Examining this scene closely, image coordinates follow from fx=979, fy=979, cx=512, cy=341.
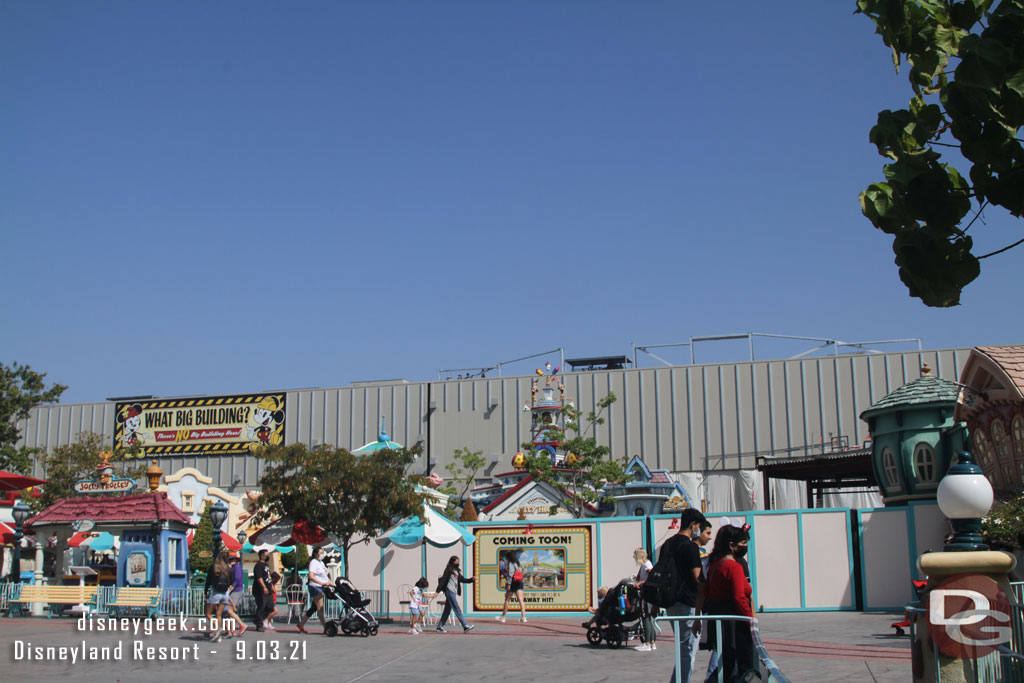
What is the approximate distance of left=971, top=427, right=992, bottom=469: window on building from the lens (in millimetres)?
21578

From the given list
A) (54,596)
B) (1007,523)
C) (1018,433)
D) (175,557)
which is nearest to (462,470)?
(175,557)

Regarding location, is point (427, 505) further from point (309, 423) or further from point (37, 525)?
point (309, 423)

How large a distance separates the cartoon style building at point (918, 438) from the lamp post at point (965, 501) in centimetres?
1570

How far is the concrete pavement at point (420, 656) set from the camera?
11.7m

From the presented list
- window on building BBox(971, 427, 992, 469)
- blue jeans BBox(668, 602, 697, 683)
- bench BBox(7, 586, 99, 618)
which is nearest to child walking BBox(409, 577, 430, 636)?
bench BBox(7, 586, 99, 618)


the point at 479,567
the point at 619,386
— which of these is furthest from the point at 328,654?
the point at 619,386

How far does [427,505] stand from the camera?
74.5 feet

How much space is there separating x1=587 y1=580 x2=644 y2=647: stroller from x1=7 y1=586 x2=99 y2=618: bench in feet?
42.9

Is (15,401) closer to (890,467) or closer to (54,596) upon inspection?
(54,596)

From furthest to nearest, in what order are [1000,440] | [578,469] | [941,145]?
[578,469], [1000,440], [941,145]

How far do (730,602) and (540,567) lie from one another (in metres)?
14.0

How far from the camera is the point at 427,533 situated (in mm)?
21609

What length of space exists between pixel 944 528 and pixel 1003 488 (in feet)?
4.88

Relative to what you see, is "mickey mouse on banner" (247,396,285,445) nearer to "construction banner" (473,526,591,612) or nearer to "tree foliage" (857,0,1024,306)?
"construction banner" (473,526,591,612)
